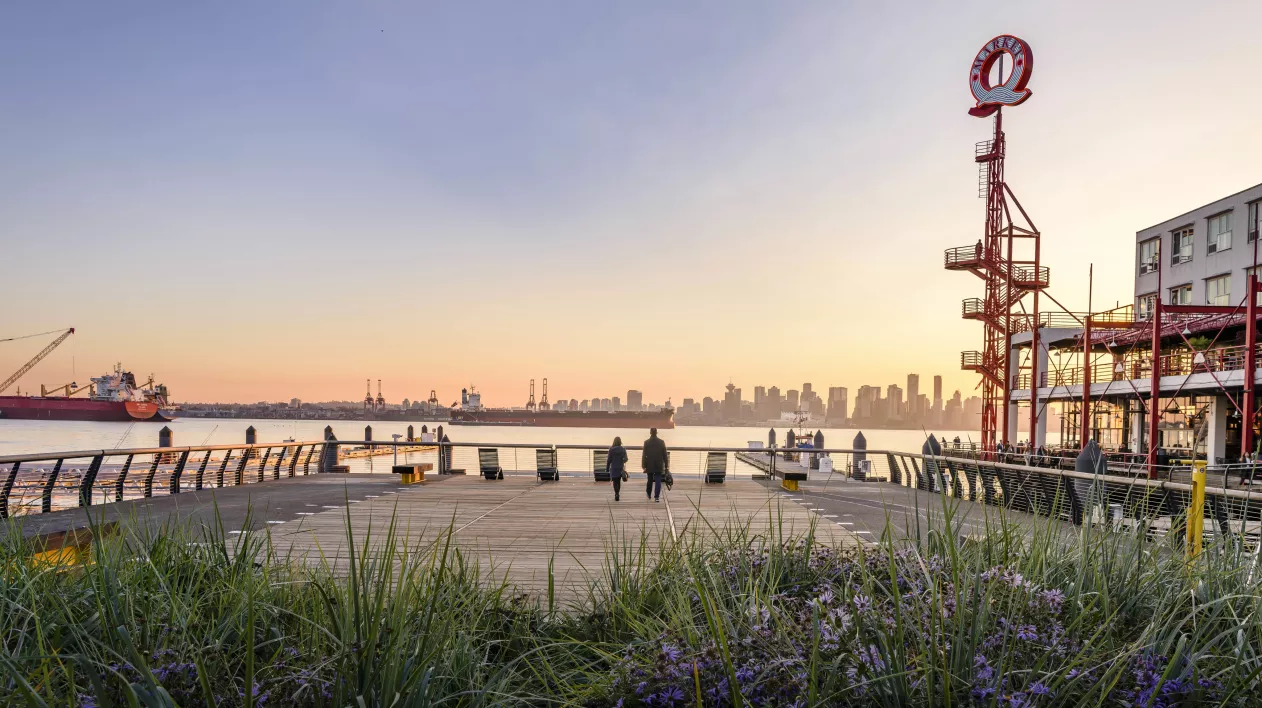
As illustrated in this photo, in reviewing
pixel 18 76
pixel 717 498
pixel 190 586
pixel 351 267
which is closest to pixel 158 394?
pixel 351 267

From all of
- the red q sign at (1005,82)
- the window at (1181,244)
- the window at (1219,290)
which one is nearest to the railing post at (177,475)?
the window at (1219,290)

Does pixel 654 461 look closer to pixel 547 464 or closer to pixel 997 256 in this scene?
pixel 547 464

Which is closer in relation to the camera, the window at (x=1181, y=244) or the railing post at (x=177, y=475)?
the railing post at (x=177, y=475)

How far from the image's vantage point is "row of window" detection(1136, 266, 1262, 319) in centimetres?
3170

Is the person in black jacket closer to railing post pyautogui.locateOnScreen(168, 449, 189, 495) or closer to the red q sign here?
railing post pyautogui.locateOnScreen(168, 449, 189, 495)

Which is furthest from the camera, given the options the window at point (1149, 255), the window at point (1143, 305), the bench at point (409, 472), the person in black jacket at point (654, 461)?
the window at point (1149, 255)

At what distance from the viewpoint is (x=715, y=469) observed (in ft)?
62.5

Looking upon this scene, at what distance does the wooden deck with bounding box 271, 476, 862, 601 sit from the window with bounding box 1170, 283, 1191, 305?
30520 mm

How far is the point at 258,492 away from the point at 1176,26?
21678 mm

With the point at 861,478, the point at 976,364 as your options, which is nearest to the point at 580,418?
the point at 976,364

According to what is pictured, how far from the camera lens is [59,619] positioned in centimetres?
277

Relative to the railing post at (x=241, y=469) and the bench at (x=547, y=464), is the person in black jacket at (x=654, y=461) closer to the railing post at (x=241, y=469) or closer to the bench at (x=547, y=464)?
the bench at (x=547, y=464)

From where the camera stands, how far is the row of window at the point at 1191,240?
30.4 m

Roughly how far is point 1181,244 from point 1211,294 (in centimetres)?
382
